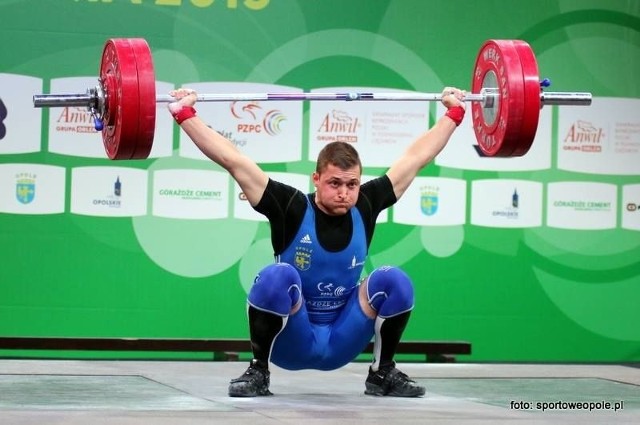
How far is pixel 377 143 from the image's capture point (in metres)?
7.46

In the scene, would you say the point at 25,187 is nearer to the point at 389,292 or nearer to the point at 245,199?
the point at 245,199

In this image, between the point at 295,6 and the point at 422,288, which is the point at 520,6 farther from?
the point at 422,288

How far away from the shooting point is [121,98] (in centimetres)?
454

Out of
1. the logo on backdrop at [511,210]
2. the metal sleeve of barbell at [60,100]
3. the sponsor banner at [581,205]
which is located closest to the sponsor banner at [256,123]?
the logo on backdrop at [511,210]

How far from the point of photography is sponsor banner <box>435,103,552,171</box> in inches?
296

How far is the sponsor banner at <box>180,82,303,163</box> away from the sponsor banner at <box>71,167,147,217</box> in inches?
15.5

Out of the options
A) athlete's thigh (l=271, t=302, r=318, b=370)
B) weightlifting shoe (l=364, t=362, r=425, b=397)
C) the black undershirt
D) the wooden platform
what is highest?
the black undershirt

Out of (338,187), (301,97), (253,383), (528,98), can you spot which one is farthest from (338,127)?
(253,383)

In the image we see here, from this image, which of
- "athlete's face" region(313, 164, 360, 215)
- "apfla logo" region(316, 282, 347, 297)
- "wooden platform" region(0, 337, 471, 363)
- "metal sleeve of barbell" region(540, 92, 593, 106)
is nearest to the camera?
"athlete's face" region(313, 164, 360, 215)

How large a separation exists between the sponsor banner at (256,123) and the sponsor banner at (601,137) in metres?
1.92

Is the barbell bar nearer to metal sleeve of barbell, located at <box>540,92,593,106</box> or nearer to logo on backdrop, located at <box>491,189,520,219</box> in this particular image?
metal sleeve of barbell, located at <box>540,92,593,106</box>

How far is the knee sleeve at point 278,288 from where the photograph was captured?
448 centimetres

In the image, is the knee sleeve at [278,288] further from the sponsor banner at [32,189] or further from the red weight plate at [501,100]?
the sponsor banner at [32,189]

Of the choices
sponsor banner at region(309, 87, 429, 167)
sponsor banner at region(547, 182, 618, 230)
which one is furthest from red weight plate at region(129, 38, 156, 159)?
sponsor banner at region(547, 182, 618, 230)
